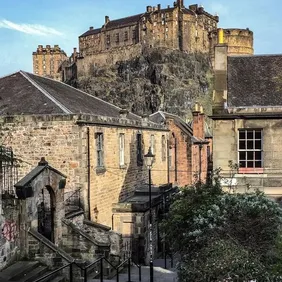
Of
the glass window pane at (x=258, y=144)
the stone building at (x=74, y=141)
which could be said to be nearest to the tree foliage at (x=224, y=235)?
the glass window pane at (x=258, y=144)

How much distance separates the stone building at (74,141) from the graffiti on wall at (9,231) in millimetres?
5265

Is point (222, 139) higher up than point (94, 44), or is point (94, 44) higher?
point (94, 44)

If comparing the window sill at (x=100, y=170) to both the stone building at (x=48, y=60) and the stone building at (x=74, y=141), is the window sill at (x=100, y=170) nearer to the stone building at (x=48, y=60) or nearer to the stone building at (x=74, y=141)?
the stone building at (x=74, y=141)

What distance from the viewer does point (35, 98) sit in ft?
68.7

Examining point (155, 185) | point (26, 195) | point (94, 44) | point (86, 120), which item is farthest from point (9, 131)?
point (94, 44)

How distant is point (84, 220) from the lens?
18922mm

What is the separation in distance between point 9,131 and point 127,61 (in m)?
87.2

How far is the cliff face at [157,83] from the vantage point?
90562 millimetres

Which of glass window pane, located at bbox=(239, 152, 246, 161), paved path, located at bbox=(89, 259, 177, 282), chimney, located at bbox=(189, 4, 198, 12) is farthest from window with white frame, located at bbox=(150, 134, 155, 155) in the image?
chimney, located at bbox=(189, 4, 198, 12)

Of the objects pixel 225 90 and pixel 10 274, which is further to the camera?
pixel 225 90

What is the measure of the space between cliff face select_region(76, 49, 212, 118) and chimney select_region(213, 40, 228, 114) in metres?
68.0

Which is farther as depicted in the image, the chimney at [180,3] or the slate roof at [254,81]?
the chimney at [180,3]

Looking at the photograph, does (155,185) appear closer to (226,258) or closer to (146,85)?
(226,258)

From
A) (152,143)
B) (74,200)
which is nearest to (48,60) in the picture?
(152,143)
